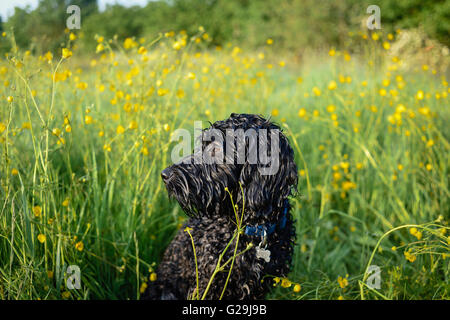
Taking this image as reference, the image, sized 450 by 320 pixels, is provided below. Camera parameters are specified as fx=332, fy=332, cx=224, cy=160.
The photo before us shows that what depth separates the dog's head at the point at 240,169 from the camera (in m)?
1.94

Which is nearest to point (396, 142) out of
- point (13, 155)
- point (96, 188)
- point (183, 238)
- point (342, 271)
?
point (342, 271)

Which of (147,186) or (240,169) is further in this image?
(147,186)

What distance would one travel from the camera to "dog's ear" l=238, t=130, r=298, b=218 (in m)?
1.95

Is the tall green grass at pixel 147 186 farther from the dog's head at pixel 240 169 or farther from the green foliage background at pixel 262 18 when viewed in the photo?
the green foliage background at pixel 262 18

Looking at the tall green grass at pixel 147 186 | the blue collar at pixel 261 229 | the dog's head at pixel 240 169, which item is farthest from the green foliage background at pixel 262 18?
the blue collar at pixel 261 229

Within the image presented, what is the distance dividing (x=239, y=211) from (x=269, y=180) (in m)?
0.26

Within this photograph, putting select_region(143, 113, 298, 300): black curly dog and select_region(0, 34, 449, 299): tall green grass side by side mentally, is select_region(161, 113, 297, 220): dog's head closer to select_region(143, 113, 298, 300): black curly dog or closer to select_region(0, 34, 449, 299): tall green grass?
select_region(143, 113, 298, 300): black curly dog

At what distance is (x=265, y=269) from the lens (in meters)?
2.13

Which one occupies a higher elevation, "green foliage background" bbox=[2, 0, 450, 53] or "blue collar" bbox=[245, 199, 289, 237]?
"green foliage background" bbox=[2, 0, 450, 53]

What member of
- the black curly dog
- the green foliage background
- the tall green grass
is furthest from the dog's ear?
the green foliage background

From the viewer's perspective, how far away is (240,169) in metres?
2.02

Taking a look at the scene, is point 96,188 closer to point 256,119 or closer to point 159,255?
point 159,255

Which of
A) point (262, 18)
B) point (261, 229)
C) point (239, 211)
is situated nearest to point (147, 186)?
point (239, 211)

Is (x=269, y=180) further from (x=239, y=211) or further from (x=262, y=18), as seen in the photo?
(x=262, y=18)
